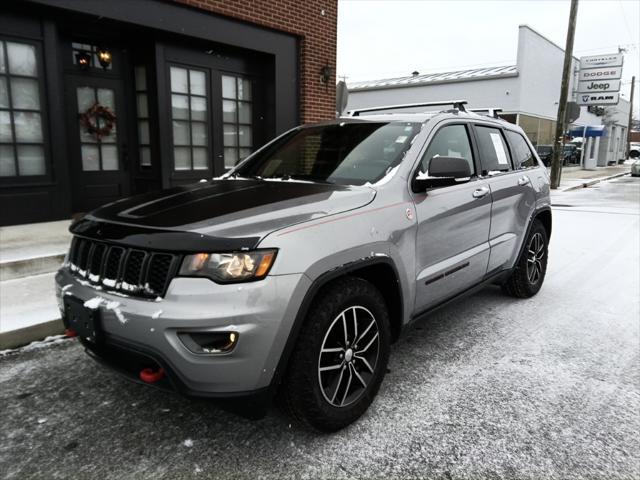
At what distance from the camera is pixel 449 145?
3.69 metres

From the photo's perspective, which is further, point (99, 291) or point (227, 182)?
point (227, 182)

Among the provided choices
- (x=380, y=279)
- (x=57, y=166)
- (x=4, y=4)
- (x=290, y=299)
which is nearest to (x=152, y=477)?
(x=290, y=299)

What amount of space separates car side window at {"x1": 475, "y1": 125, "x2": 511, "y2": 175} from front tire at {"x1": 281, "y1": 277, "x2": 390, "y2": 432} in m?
1.95

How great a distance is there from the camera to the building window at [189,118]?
799 centimetres

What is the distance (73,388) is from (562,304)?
444cm

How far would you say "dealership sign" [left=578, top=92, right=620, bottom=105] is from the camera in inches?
1080

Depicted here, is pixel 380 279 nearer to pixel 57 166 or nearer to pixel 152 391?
pixel 152 391

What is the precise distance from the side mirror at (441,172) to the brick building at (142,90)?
5.60 metres

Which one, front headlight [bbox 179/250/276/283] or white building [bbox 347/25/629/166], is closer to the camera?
front headlight [bbox 179/250/276/283]

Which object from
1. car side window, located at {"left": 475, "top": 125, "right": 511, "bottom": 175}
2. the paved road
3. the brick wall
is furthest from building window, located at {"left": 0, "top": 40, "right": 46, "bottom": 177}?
car side window, located at {"left": 475, "top": 125, "right": 511, "bottom": 175}

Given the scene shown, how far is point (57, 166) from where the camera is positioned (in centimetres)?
677

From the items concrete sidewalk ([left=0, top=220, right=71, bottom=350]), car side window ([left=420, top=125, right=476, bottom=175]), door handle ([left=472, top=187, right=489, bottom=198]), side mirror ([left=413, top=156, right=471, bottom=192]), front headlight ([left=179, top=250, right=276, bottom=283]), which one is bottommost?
concrete sidewalk ([left=0, top=220, right=71, bottom=350])

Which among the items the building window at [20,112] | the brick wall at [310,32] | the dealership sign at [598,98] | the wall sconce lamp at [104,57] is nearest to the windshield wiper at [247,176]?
the building window at [20,112]

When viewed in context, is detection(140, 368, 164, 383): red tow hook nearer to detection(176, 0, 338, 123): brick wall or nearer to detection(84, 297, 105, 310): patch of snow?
detection(84, 297, 105, 310): patch of snow
